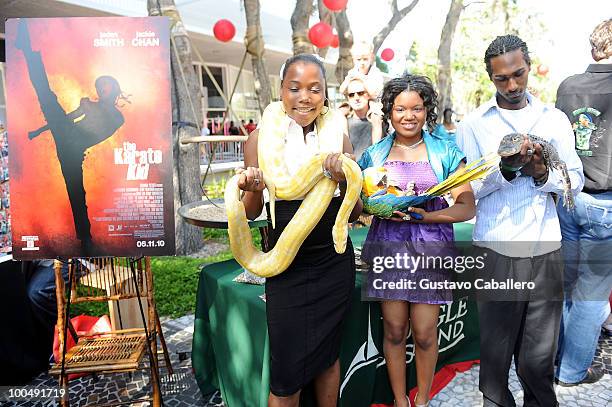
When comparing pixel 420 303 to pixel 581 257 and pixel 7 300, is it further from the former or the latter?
pixel 7 300

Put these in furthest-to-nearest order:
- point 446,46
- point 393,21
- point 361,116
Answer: point 446,46 < point 393,21 < point 361,116

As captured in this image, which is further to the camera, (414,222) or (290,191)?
(414,222)

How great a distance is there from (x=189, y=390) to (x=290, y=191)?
195 centimetres

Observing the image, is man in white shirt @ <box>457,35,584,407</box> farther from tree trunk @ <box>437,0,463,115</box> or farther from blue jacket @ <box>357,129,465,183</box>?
tree trunk @ <box>437,0,463,115</box>

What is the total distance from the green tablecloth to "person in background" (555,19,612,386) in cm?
71

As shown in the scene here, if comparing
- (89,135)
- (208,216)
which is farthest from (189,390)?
(89,135)

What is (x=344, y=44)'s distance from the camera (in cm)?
1011

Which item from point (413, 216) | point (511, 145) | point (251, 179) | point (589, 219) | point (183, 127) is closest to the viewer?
point (251, 179)

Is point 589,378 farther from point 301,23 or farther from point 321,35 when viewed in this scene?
point 321,35

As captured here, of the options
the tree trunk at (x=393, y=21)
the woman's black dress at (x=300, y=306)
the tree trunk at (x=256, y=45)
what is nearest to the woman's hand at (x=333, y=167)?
the woman's black dress at (x=300, y=306)

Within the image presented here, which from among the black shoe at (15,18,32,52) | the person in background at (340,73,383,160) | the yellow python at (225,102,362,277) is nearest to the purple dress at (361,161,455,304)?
the yellow python at (225,102,362,277)

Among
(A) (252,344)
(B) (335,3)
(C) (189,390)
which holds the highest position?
(B) (335,3)

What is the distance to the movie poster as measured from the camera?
7.16ft

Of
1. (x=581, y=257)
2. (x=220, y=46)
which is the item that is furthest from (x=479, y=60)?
(x=581, y=257)
